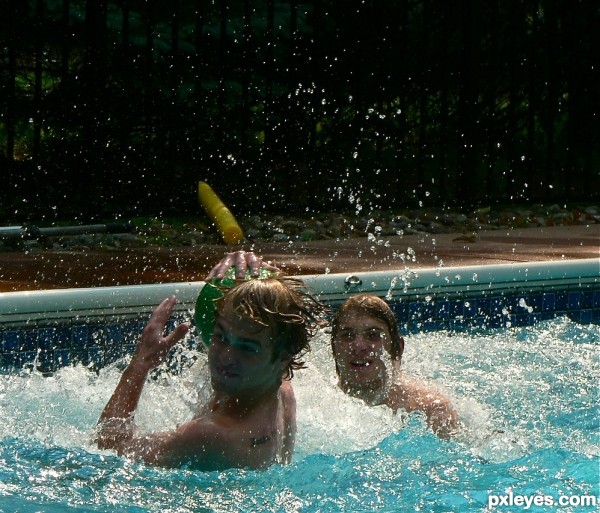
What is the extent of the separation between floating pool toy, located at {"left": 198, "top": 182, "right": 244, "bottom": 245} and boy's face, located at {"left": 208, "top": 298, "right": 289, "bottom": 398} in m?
4.14

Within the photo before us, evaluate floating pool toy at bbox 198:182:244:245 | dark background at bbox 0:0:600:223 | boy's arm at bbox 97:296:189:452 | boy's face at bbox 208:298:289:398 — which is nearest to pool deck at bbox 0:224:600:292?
floating pool toy at bbox 198:182:244:245

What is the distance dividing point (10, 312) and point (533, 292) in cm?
264

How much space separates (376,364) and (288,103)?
5073 mm

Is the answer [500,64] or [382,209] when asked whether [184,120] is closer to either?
[382,209]

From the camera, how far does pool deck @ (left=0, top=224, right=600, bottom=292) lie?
5.84 metres

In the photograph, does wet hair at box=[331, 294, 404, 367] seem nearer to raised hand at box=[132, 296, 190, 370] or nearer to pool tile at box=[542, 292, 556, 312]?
raised hand at box=[132, 296, 190, 370]

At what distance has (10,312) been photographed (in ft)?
15.4

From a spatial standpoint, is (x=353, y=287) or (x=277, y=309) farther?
(x=353, y=287)

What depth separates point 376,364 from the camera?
4355 millimetres

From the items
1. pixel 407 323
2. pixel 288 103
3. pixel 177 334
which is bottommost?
pixel 407 323

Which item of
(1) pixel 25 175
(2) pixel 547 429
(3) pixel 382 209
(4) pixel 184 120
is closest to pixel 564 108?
(3) pixel 382 209

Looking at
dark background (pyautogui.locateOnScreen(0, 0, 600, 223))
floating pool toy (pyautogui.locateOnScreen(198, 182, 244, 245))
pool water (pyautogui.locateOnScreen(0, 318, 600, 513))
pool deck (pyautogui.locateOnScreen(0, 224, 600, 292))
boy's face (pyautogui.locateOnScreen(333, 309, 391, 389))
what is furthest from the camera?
dark background (pyautogui.locateOnScreen(0, 0, 600, 223))

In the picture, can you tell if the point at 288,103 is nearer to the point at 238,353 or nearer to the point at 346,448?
the point at 346,448

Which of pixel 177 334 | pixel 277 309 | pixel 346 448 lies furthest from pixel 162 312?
pixel 346 448
